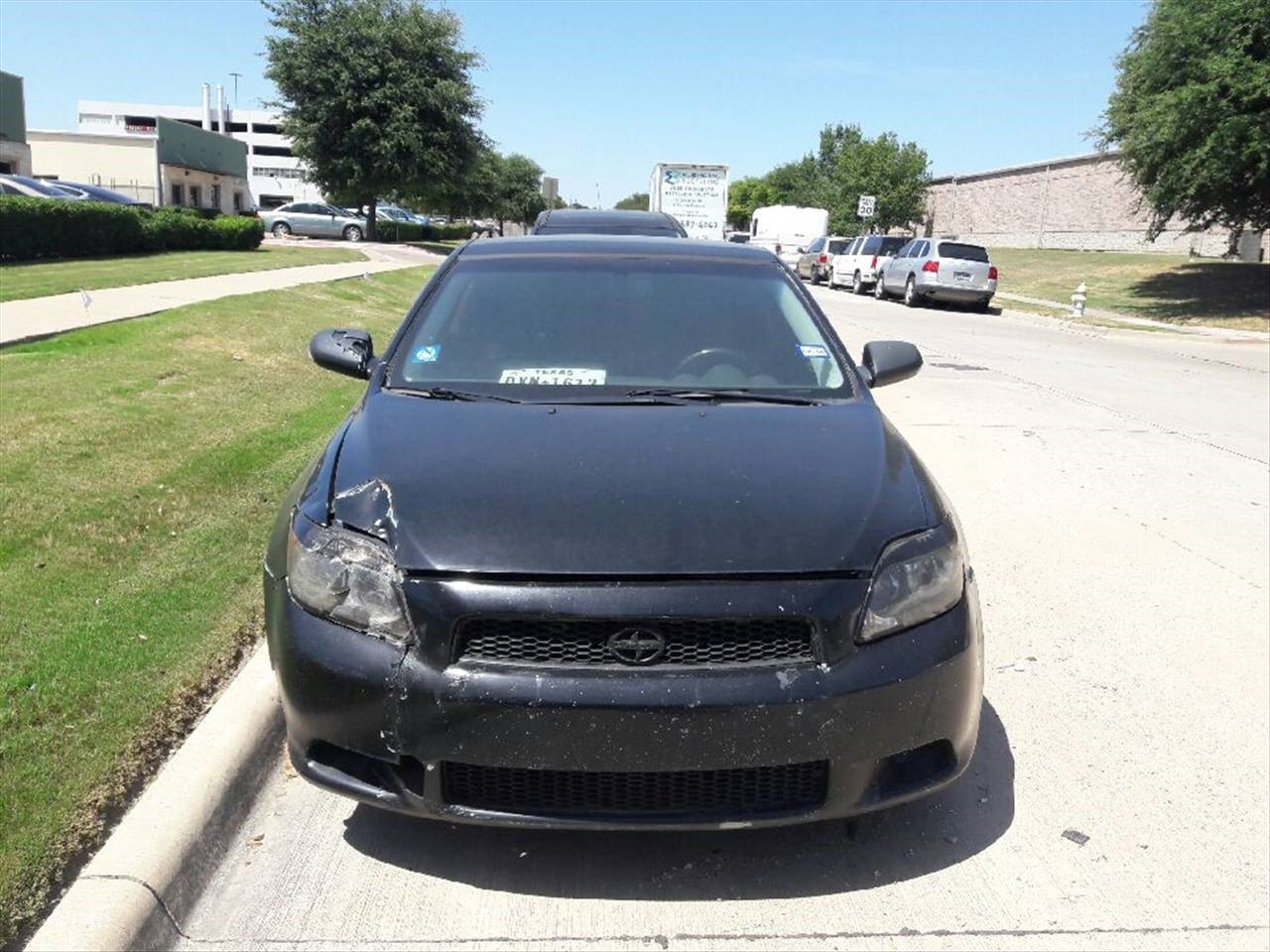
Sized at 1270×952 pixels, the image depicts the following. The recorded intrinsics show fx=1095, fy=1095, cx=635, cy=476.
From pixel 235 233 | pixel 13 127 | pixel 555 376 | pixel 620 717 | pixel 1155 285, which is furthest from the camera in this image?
pixel 13 127

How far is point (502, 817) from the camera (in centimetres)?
273

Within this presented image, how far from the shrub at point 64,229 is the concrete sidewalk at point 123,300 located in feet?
13.6

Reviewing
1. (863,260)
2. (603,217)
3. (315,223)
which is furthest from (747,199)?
(603,217)

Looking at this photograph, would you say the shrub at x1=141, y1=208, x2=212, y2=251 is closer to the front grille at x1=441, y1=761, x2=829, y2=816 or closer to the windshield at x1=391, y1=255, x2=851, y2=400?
the windshield at x1=391, y1=255, x2=851, y2=400

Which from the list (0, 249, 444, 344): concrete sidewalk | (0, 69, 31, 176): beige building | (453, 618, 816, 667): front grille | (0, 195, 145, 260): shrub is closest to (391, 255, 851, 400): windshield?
(453, 618, 816, 667): front grille

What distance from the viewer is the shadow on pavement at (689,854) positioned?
2959 mm

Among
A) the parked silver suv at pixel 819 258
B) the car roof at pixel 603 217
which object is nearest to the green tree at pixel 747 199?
the parked silver suv at pixel 819 258

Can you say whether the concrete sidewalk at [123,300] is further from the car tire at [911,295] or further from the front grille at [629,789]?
the car tire at [911,295]

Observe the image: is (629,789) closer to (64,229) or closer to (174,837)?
(174,837)

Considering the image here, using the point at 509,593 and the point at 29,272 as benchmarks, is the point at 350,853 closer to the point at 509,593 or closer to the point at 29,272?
the point at 509,593

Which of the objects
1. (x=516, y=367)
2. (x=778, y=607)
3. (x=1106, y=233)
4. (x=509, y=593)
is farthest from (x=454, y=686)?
(x=1106, y=233)

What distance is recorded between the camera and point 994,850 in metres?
3.17

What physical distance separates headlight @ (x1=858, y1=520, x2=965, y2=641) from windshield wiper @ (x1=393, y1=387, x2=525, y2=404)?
1419mm

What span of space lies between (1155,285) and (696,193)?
12831mm
